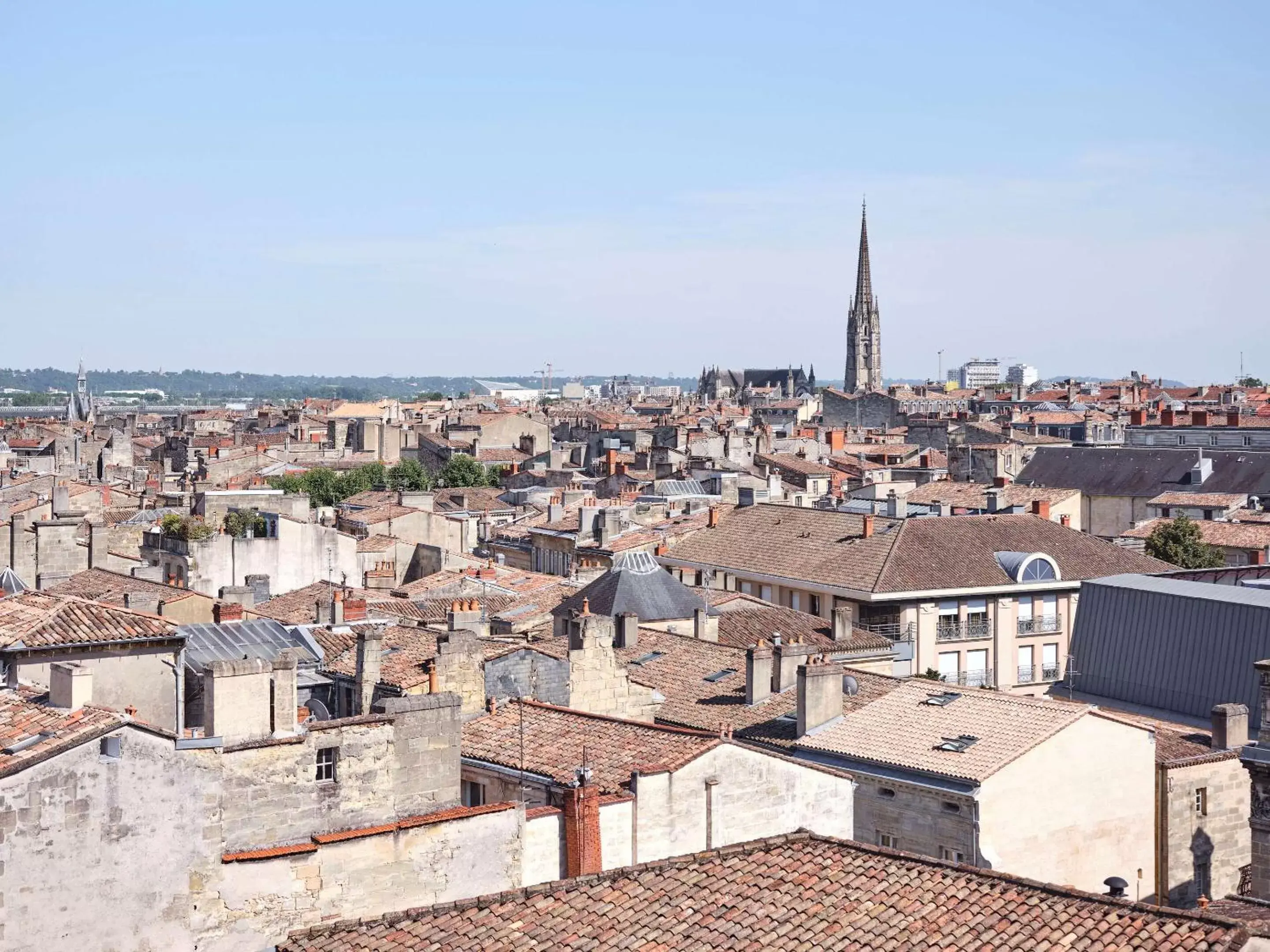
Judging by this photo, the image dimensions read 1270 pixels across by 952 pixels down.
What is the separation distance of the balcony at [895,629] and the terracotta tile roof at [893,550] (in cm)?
81

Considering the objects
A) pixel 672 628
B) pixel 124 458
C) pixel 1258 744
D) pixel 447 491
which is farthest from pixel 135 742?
pixel 124 458

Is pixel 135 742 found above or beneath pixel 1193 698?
above

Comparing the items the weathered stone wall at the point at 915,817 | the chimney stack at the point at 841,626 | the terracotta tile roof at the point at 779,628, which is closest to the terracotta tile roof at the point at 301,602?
the terracotta tile roof at the point at 779,628

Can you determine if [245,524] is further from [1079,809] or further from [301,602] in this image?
[1079,809]

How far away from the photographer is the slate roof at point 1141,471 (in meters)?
77.7

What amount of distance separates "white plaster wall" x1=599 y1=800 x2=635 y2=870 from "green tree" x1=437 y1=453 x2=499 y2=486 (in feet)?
260

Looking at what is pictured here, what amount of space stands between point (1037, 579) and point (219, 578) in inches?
818

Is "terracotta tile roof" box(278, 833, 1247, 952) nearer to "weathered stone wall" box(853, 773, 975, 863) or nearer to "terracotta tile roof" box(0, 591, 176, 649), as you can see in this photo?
"terracotta tile roof" box(0, 591, 176, 649)

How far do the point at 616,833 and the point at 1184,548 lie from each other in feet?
139

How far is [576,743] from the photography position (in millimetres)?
22328

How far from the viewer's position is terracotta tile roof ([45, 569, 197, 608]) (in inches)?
1364

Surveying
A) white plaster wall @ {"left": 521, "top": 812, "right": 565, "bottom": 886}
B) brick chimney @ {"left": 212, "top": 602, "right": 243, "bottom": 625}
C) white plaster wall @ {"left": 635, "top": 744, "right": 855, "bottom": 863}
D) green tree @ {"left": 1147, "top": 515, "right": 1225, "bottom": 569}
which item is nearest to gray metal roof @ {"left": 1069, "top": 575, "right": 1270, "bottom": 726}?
white plaster wall @ {"left": 635, "top": 744, "right": 855, "bottom": 863}

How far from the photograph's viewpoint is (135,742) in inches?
624

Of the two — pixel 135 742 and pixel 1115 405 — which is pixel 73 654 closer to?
pixel 135 742
